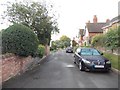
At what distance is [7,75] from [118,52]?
77.9ft

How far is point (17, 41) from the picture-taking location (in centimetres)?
1479

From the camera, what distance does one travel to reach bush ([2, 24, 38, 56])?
14516mm

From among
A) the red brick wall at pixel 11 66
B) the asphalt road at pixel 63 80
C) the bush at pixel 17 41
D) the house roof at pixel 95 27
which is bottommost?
the asphalt road at pixel 63 80

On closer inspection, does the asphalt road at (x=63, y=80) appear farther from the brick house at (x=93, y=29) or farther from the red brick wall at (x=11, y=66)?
the brick house at (x=93, y=29)

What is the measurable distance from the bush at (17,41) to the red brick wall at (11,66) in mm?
516

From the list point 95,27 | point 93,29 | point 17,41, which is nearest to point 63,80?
point 17,41

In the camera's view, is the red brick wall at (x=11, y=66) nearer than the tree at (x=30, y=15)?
Yes

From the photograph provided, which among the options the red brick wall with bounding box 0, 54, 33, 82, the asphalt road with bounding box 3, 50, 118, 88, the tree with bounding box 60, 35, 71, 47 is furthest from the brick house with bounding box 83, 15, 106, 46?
the asphalt road with bounding box 3, 50, 118, 88

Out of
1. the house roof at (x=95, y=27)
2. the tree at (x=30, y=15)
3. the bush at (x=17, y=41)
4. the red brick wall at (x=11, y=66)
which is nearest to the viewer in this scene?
the red brick wall at (x=11, y=66)

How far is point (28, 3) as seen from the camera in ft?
106

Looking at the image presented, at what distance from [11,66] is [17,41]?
89.6 inches

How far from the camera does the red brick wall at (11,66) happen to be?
37.7 ft

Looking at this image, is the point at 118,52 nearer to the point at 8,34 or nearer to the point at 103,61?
the point at 103,61

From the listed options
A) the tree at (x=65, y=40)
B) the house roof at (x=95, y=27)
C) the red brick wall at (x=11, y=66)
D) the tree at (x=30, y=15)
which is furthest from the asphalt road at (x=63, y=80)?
the tree at (x=65, y=40)
